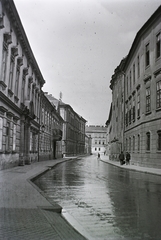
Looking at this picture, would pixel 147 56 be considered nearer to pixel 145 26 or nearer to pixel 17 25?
pixel 145 26

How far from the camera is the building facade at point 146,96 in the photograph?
78.8 feet

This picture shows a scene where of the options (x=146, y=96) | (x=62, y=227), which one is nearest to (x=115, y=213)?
(x=62, y=227)

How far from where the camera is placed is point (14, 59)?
20.6 metres

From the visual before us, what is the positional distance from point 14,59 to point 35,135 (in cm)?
1296

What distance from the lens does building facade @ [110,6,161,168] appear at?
78.8 feet

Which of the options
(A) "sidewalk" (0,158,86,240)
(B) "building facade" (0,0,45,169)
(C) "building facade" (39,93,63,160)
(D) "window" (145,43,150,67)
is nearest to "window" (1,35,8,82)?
(B) "building facade" (0,0,45,169)

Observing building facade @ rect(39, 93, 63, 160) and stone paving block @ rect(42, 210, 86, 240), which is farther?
building facade @ rect(39, 93, 63, 160)

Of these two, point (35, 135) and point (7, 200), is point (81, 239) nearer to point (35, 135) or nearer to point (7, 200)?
point (7, 200)

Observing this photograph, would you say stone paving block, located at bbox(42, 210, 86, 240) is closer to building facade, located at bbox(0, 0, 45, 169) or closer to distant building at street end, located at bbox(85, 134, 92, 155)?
building facade, located at bbox(0, 0, 45, 169)

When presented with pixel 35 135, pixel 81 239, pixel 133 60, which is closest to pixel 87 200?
pixel 81 239

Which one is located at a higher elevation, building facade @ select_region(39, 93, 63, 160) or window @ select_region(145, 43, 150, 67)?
window @ select_region(145, 43, 150, 67)

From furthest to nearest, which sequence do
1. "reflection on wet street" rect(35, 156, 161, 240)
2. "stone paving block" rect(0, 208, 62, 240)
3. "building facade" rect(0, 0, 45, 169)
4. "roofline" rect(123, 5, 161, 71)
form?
"roofline" rect(123, 5, 161, 71), "building facade" rect(0, 0, 45, 169), "reflection on wet street" rect(35, 156, 161, 240), "stone paving block" rect(0, 208, 62, 240)

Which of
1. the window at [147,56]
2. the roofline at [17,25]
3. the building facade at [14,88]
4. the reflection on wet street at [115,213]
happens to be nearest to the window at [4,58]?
the building facade at [14,88]

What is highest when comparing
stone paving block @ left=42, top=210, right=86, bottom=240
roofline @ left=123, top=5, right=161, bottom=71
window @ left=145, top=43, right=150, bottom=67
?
roofline @ left=123, top=5, right=161, bottom=71
